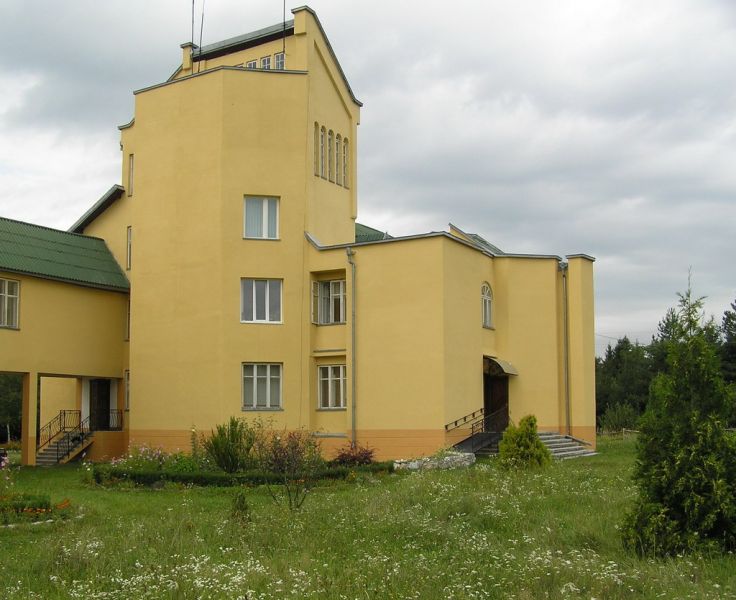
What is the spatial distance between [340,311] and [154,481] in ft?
32.3

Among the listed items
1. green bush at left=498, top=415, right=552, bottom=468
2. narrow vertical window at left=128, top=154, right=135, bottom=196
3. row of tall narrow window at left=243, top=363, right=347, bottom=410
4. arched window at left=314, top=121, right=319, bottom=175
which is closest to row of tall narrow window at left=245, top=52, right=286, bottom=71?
arched window at left=314, top=121, right=319, bottom=175

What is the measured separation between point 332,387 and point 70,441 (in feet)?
32.1

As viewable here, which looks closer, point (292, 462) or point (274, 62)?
point (292, 462)

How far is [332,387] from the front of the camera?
1155 inches

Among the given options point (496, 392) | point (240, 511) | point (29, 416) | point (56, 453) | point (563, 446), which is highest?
point (496, 392)

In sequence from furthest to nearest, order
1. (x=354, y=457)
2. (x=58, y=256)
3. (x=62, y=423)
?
(x=62, y=423)
(x=58, y=256)
(x=354, y=457)

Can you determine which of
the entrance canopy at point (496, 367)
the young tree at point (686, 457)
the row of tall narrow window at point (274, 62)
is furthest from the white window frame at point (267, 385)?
the young tree at point (686, 457)

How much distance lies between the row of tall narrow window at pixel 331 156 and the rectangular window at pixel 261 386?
22.2 feet

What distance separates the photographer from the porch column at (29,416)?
28094 millimetres

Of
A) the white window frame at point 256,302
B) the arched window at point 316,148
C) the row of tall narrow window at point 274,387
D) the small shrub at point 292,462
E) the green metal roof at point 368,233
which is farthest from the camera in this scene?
the green metal roof at point 368,233

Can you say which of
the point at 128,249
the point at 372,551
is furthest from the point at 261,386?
the point at 372,551

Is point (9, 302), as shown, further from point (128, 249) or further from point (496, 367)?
point (496, 367)

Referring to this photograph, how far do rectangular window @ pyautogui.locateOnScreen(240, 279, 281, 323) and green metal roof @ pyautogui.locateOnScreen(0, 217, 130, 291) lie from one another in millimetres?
5282

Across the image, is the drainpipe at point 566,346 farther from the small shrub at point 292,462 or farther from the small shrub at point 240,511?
the small shrub at point 240,511
